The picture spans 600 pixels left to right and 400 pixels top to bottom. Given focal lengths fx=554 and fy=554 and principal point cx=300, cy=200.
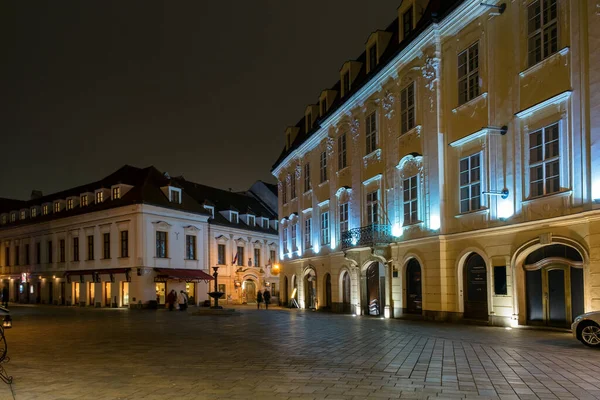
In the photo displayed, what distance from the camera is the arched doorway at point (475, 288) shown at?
21578 millimetres

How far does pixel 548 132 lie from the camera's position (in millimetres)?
18266

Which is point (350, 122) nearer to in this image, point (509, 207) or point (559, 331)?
point (509, 207)

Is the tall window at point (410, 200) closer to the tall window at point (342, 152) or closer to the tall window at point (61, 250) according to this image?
the tall window at point (342, 152)

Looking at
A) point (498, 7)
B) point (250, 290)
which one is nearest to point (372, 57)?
point (498, 7)

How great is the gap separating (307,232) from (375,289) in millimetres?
11913

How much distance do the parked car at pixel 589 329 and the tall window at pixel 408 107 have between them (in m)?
13.8

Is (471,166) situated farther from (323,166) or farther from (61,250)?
(61,250)

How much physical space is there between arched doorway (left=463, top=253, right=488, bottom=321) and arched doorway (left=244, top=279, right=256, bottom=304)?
1649 inches

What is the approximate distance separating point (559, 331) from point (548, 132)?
21.3ft

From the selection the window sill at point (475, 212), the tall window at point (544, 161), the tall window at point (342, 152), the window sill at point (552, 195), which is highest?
the tall window at point (342, 152)

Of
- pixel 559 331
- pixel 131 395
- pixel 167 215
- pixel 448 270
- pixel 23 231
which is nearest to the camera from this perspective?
pixel 131 395

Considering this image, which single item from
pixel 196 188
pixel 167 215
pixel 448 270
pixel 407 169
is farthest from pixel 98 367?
pixel 196 188

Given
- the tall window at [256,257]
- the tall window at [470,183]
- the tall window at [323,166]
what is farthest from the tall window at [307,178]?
the tall window at [256,257]

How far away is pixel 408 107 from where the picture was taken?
87.8 ft
